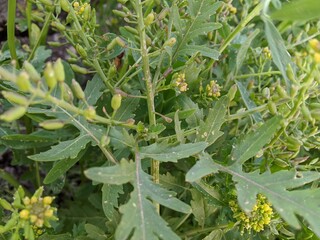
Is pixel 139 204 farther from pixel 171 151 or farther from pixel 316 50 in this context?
pixel 316 50

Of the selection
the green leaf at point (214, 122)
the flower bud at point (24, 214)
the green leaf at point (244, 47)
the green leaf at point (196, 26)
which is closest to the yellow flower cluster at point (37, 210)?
the flower bud at point (24, 214)

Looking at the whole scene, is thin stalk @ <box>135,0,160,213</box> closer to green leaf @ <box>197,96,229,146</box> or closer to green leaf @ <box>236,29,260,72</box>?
green leaf @ <box>197,96,229,146</box>

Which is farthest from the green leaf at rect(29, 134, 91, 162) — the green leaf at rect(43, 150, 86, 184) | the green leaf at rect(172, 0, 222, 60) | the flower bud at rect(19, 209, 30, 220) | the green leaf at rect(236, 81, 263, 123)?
the green leaf at rect(236, 81, 263, 123)

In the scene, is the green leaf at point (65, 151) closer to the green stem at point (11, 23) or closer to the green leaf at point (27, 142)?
the green leaf at point (27, 142)

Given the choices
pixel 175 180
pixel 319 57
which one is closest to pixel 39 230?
pixel 175 180

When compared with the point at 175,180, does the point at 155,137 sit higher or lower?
higher

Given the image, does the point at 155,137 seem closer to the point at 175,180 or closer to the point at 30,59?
the point at 175,180
